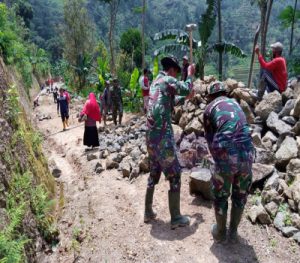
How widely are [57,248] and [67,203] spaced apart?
1.53 metres

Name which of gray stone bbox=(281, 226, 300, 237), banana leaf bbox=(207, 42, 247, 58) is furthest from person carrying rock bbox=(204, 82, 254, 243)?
banana leaf bbox=(207, 42, 247, 58)

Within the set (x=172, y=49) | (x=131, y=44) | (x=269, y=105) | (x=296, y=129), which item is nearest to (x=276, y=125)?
(x=296, y=129)

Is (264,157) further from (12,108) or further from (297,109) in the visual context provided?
(12,108)

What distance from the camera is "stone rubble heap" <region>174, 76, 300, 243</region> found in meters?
4.61

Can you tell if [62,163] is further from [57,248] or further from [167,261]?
[167,261]

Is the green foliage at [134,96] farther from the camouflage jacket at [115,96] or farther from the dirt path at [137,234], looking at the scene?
the dirt path at [137,234]

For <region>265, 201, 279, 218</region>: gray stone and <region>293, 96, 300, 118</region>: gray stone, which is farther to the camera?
<region>293, 96, 300, 118</region>: gray stone

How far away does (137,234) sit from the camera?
4.46 metres

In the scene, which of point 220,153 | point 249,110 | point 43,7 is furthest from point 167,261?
point 43,7

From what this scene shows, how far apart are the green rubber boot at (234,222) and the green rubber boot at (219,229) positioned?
8 cm

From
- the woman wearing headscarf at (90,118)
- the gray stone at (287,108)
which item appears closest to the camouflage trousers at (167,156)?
the gray stone at (287,108)

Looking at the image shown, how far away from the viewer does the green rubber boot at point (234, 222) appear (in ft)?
12.9

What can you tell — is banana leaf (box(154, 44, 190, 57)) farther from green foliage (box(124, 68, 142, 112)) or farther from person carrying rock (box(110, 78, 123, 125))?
person carrying rock (box(110, 78, 123, 125))

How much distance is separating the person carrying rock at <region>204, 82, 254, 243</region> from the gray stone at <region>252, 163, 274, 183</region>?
1.36m
